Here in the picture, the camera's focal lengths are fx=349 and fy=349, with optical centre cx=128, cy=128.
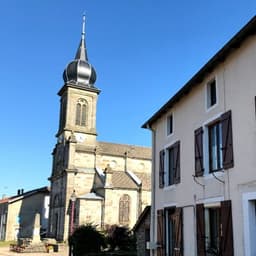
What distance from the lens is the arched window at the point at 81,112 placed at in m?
45.3

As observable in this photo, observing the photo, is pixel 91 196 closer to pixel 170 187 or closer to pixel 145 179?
pixel 145 179

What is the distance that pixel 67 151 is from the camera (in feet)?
137

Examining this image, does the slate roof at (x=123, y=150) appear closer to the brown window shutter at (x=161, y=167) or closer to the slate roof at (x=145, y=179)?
the slate roof at (x=145, y=179)

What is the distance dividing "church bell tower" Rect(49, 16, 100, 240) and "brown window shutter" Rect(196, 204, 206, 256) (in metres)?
30.3

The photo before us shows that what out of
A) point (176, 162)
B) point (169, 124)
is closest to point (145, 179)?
point (169, 124)

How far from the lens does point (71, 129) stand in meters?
43.9

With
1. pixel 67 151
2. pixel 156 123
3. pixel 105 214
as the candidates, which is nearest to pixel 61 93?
pixel 67 151

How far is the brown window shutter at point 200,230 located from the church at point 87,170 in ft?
87.4

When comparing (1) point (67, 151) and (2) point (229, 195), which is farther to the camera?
(1) point (67, 151)

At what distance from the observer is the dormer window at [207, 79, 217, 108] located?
11006 millimetres

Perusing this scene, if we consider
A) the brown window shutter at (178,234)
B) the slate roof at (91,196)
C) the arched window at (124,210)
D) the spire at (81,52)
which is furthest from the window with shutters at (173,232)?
the spire at (81,52)

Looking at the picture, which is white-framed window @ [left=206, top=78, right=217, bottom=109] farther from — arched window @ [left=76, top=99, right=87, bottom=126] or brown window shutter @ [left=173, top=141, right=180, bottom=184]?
arched window @ [left=76, top=99, right=87, bottom=126]

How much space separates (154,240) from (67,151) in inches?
1122

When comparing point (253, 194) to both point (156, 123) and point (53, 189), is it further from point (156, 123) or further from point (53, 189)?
point (53, 189)
